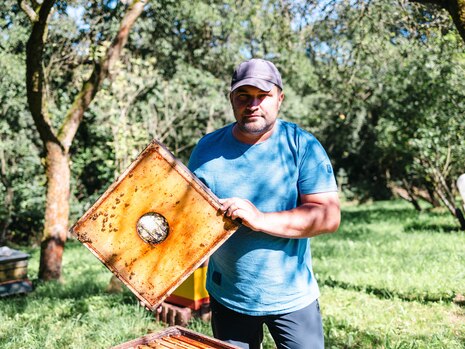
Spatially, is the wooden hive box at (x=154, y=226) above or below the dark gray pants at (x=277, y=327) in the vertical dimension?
above

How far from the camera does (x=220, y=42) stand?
15.7 m

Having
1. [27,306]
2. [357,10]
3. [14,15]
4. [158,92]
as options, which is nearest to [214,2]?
[158,92]

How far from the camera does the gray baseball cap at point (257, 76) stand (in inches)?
85.2

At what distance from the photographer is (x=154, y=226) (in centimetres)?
205

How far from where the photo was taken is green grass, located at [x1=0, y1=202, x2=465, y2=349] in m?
4.23

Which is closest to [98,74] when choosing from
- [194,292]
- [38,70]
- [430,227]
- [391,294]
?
[38,70]

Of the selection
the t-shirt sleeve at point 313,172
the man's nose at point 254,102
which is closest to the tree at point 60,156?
the man's nose at point 254,102

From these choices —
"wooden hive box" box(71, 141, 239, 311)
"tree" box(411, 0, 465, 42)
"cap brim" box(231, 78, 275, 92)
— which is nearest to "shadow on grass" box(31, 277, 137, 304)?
"wooden hive box" box(71, 141, 239, 311)

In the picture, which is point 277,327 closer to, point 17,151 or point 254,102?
point 254,102

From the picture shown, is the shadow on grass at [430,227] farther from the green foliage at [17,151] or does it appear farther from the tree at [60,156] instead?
the green foliage at [17,151]

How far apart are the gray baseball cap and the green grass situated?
107 inches

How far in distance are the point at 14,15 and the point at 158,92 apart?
411 centimetres

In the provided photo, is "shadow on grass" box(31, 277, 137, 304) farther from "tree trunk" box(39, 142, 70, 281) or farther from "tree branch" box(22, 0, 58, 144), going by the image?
"tree branch" box(22, 0, 58, 144)

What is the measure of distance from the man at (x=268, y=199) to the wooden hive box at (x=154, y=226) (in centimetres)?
24
